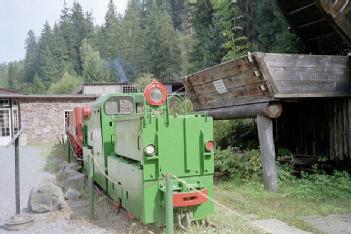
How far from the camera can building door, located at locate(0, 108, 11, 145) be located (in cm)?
2522

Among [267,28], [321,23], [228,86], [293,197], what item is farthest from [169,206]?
[267,28]

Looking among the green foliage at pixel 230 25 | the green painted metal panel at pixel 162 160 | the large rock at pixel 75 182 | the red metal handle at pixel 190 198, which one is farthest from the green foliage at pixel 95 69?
the red metal handle at pixel 190 198

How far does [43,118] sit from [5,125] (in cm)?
242

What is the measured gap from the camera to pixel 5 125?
1000 inches

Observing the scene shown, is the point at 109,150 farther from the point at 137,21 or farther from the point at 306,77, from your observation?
the point at 137,21

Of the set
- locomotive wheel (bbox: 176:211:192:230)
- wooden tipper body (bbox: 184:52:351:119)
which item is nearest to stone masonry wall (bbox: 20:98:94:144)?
wooden tipper body (bbox: 184:52:351:119)

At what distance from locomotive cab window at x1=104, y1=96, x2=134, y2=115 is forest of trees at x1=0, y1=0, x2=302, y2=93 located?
6.47 m

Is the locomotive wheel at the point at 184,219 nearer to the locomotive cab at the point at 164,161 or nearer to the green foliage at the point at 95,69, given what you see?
the locomotive cab at the point at 164,161

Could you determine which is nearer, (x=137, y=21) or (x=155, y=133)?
(x=155, y=133)

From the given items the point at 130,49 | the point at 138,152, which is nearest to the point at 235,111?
the point at 138,152

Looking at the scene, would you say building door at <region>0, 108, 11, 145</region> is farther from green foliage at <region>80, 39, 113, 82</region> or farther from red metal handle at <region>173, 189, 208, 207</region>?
green foliage at <region>80, 39, 113, 82</region>

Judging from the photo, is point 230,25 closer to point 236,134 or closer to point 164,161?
point 236,134

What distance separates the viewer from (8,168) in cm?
1456

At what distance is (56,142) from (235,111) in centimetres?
1871
